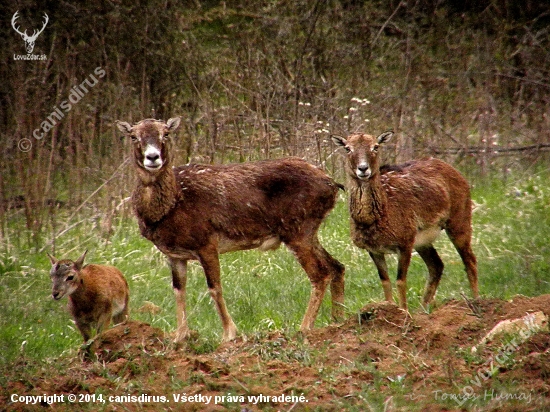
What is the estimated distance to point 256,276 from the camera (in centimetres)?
1148

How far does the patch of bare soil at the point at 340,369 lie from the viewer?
638cm

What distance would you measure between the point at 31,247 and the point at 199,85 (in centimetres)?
458

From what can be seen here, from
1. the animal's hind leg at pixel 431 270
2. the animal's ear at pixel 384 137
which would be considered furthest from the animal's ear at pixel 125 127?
the animal's hind leg at pixel 431 270

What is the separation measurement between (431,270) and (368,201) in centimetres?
143

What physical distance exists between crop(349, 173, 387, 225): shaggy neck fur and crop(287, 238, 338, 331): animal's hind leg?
0.60 meters

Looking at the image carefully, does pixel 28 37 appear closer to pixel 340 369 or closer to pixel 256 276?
pixel 256 276

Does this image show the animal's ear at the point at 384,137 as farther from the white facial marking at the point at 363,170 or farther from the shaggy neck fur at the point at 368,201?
the white facial marking at the point at 363,170

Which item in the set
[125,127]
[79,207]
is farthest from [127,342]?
[79,207]

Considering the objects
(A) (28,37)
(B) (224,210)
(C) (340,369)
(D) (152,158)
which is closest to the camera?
(C) (340,369)

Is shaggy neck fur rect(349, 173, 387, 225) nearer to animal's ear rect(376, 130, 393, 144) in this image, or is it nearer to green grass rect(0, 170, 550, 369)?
animal's ear rect(376, 130, 393, 144)

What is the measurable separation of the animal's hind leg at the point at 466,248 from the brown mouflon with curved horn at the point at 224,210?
5.09 feet

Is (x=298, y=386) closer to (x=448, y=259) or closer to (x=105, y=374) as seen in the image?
(x=105, y=374)

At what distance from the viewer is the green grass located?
9.98 metres

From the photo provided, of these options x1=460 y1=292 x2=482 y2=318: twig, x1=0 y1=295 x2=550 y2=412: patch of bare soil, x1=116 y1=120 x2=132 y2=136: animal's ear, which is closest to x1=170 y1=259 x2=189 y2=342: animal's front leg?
x1=0 y1=295 x2=550 y2=412: patch of bare soil
